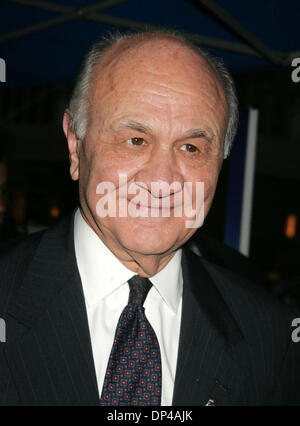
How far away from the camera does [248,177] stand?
3.66m

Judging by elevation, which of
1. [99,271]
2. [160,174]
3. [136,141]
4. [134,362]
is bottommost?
[134,362]

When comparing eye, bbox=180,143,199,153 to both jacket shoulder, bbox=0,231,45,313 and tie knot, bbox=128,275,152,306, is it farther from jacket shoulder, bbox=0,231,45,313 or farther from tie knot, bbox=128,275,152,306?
jacket shoulder, bbox=0,231,45,313

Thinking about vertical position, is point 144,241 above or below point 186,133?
below

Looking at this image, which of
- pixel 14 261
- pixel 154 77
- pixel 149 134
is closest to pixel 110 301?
pixel 14 261

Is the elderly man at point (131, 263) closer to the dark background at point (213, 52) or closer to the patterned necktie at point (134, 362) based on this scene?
the patterned necktie at point (134, 362)

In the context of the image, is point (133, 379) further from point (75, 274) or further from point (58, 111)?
point (58, 111)

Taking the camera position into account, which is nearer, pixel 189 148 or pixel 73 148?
pixel 189 148

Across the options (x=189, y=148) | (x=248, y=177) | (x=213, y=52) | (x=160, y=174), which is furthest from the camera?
(x=248, y=177)

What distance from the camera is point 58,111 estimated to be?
3259cm

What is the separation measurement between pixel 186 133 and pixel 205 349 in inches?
33.4

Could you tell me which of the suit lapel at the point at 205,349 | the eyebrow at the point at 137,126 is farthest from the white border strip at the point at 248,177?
the eyebrow at the point at 137,126

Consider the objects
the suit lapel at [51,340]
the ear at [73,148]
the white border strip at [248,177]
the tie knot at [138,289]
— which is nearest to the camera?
the suit lapel at [51,340]

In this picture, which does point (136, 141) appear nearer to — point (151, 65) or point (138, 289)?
point (151, 65)

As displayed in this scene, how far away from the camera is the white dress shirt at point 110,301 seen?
1.61m
